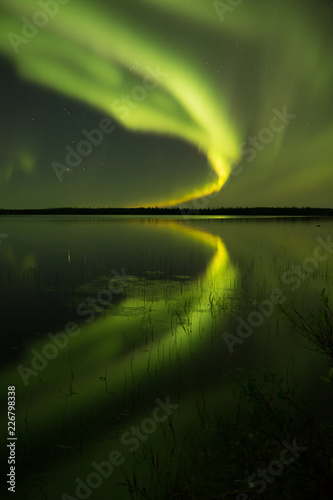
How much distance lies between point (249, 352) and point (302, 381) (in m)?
1.74

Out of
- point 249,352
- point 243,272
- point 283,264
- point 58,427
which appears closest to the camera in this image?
point 58,427

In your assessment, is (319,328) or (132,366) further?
(319,328)

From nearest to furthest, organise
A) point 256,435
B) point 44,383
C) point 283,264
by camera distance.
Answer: point 256,435 < point 44,383 < point 283,264

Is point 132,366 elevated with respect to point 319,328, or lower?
lower

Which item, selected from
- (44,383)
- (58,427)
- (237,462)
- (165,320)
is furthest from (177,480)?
(165,320)

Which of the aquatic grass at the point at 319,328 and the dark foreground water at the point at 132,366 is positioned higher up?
the aquatic grass at the point at 319,328

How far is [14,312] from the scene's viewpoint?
11180 millimetres

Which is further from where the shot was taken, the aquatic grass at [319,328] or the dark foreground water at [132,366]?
the dark foreground water at [132,366]

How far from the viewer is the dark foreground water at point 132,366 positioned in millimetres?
4590

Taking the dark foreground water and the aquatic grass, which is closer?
the aquatic grass

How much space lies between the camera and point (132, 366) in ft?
24.1

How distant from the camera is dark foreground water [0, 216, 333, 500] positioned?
4.59 metres

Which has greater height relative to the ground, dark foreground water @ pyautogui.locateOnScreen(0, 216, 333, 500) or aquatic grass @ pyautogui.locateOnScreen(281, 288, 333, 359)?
aquatic grass @ pyautogui.locateOnScreen(281, 288, 333, 359)

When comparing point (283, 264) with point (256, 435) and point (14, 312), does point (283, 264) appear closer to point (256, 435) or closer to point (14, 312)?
point (14, 312)
